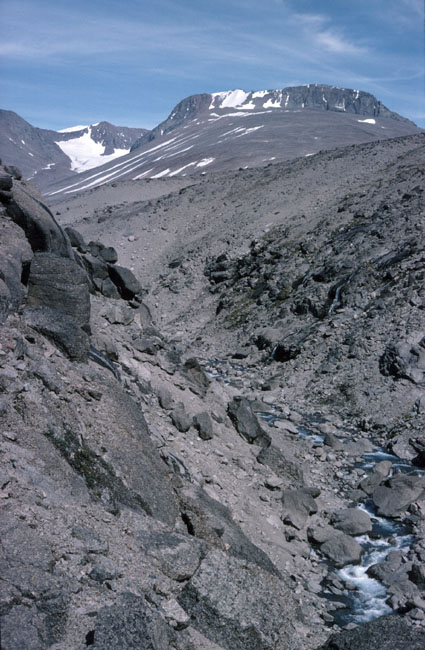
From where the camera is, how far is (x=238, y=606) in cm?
638

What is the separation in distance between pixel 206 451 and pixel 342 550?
348 centimetres

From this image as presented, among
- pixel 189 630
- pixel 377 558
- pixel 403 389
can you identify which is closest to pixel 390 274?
pixel 403 389

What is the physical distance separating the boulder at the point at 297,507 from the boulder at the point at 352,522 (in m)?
0.53

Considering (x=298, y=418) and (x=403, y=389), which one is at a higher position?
(x=403, y=389)

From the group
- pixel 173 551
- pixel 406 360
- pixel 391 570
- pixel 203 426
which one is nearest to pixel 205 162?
pixel 406 360

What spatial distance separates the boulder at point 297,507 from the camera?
34.7ft

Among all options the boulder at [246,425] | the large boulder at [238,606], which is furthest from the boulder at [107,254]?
the large boulder at [238,606]

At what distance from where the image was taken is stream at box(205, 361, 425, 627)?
27.7 feet

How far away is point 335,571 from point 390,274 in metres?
14.6

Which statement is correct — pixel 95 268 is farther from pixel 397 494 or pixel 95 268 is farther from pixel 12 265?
pixel 397 494

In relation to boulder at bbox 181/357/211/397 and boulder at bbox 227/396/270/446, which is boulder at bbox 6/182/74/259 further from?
boulder at bbox 227/396/270/446

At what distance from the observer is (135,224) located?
4156 centimetres

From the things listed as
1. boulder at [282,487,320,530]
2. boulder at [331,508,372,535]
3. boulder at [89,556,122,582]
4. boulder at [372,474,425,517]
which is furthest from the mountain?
boulder at [89,556,122,582]

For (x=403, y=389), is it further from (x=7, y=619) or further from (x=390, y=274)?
(x=7, y=619)
